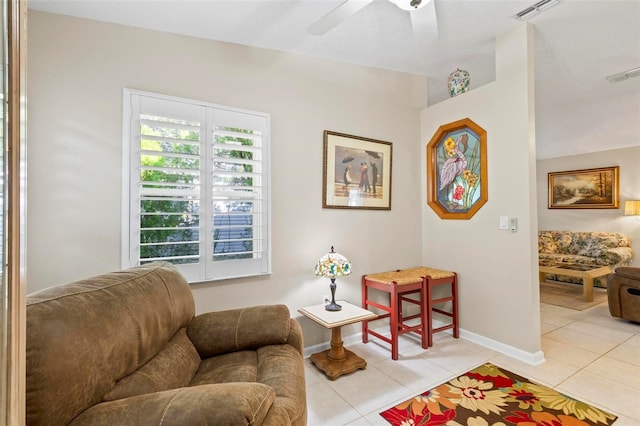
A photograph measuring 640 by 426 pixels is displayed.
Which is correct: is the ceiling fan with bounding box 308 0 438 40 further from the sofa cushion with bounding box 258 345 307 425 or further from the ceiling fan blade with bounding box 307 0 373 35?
the sofa cushion with bounding box 258 345 307 425

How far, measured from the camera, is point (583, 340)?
2.90 metres

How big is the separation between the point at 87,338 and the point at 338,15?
76.9 inches

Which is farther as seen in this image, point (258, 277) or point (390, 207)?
point (390, 207)

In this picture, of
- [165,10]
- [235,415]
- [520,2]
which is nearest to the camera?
[235,415]

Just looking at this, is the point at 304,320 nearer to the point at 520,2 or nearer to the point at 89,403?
the point at 89,403

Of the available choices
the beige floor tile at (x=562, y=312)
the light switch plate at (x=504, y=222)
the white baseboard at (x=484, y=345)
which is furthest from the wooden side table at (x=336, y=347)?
the beige floor tile at (x=562, y=312)

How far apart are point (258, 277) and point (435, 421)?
60.8 inches

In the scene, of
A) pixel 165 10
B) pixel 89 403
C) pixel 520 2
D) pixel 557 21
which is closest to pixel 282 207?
pixel 165 10

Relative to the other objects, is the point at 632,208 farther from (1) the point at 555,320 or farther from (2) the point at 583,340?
(2) the point at 583,340

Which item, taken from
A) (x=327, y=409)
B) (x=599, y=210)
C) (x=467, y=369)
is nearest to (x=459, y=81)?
(x=467, y=369)

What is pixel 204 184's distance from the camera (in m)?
2.22

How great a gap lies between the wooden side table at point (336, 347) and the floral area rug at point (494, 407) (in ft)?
1.63

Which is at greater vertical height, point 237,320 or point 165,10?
point 165,10

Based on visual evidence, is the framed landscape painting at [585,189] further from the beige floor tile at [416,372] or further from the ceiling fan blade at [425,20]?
the ceiling fan blade at [425,20]
